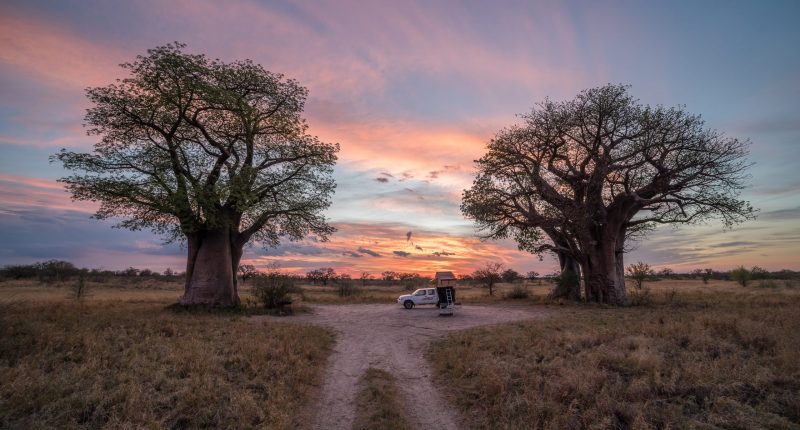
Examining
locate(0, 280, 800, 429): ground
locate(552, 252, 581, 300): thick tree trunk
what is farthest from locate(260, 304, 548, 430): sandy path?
locate(552, 252, 581, 300): thick tree trunk

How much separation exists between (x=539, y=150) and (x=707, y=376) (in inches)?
900

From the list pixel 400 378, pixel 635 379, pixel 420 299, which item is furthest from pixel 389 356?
pixel 420 299

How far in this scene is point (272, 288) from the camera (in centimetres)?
2583

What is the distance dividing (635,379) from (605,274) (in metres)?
21.8

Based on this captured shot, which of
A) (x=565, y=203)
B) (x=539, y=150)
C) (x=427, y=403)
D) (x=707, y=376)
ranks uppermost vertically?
(x=539, y=150)

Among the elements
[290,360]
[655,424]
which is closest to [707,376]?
[655,424]

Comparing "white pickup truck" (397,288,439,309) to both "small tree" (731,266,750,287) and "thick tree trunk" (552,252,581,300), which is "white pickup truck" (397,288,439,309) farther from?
"small tree" (731,266,750,287)

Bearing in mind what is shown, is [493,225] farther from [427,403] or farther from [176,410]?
[176,410]

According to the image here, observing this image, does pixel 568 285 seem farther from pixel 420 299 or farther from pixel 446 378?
pixel 446 378

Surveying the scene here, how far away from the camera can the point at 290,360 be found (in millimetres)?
11133

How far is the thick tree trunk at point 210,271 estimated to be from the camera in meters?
22.4

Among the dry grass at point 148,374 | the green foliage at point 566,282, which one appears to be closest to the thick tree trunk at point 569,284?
the green foliage at point 566,282

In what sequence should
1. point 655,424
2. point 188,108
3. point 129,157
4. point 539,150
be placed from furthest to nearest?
point 539,150, point 188,108, point 129,157, point 655,424

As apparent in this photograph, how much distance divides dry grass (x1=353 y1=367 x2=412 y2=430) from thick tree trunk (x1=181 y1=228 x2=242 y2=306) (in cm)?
1584
